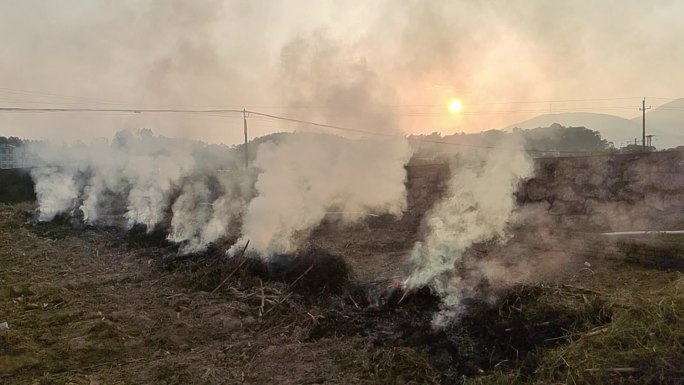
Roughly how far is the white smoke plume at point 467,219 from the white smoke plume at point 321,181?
74.9 inches

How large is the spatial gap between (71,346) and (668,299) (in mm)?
8183

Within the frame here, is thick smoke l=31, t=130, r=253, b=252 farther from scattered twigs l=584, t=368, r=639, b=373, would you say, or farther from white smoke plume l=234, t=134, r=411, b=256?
scattered twigs l=584, t=368, r=639, b=373

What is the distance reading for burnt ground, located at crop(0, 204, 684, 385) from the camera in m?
4.99

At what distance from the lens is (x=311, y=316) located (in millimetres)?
7371

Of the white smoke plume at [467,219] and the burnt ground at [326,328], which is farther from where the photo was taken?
the white smoke plume at [467,219]

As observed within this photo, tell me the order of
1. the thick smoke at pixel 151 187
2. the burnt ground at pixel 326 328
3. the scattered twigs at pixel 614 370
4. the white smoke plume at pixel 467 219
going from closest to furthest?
the scattered twigs at pixel 614 370 → the burnt ground at pixel 326 328 → the white smoke plume at pixel 467 219 → the thick smoke at pixel 151 187

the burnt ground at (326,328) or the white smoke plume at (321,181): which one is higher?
the white smoke plume at (321,181)

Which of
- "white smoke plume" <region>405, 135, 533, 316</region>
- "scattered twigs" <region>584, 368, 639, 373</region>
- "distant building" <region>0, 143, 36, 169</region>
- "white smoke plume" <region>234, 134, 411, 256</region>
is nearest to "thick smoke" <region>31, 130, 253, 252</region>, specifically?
"white smoke plume" <region>234, 134, 411, 256</region>

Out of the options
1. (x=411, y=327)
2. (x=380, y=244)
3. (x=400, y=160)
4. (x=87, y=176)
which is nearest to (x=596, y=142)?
(x=400, y=160)

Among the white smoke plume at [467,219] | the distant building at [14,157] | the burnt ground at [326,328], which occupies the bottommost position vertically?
the burnt ground at [326,328]

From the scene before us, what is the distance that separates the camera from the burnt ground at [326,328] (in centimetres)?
499

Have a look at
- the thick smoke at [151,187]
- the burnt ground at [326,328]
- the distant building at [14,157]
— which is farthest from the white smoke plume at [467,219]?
the distant building at [14,157]

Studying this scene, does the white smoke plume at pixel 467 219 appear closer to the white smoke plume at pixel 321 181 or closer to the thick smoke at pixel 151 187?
the white smoke plume at pixel 321 181

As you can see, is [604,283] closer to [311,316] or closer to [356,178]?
[311,316]
